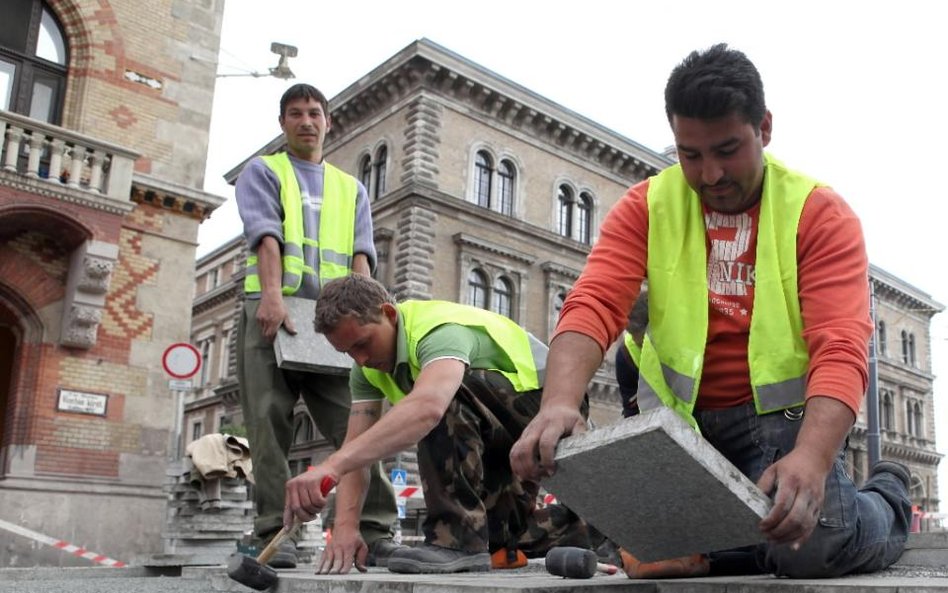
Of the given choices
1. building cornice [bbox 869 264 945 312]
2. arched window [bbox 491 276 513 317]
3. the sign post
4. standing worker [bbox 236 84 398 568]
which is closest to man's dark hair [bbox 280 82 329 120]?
standing worker [bbox 236 84 398 568]

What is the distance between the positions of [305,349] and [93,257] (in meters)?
8.24

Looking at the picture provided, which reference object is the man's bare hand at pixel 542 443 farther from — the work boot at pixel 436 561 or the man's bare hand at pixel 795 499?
the work boot at pixel 436 561

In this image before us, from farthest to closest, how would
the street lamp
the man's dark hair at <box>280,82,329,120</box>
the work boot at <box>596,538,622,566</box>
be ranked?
1. the street lamp
2. the man's dark hair at <box>280,82,329,120</box>
3. the work boot at <box>596,538,622,566</box>

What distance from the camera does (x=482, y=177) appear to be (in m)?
34.8

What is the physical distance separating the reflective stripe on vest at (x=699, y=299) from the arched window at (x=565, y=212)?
34448 mm

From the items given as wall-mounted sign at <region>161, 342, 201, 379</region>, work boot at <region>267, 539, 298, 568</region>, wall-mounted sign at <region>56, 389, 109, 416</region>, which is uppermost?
wall-mounted sign at <region>161, 342, 201, 379</region>

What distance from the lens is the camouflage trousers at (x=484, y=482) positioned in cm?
366

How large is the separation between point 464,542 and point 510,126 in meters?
32.5

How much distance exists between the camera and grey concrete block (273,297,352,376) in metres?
4.71

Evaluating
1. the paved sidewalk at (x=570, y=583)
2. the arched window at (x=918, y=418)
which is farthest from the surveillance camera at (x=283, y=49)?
the arched window at (x=918, y=418)

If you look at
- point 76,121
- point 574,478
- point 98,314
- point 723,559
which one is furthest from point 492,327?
point 76,121

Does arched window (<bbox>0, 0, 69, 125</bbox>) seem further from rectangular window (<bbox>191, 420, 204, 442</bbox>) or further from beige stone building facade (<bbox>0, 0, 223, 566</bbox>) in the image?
rectangular window (<bbox>191, 420, 204, 442</bbox>)

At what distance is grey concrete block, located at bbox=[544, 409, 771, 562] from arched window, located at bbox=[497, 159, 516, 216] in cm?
3292

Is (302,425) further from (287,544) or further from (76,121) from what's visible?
(287,544)
